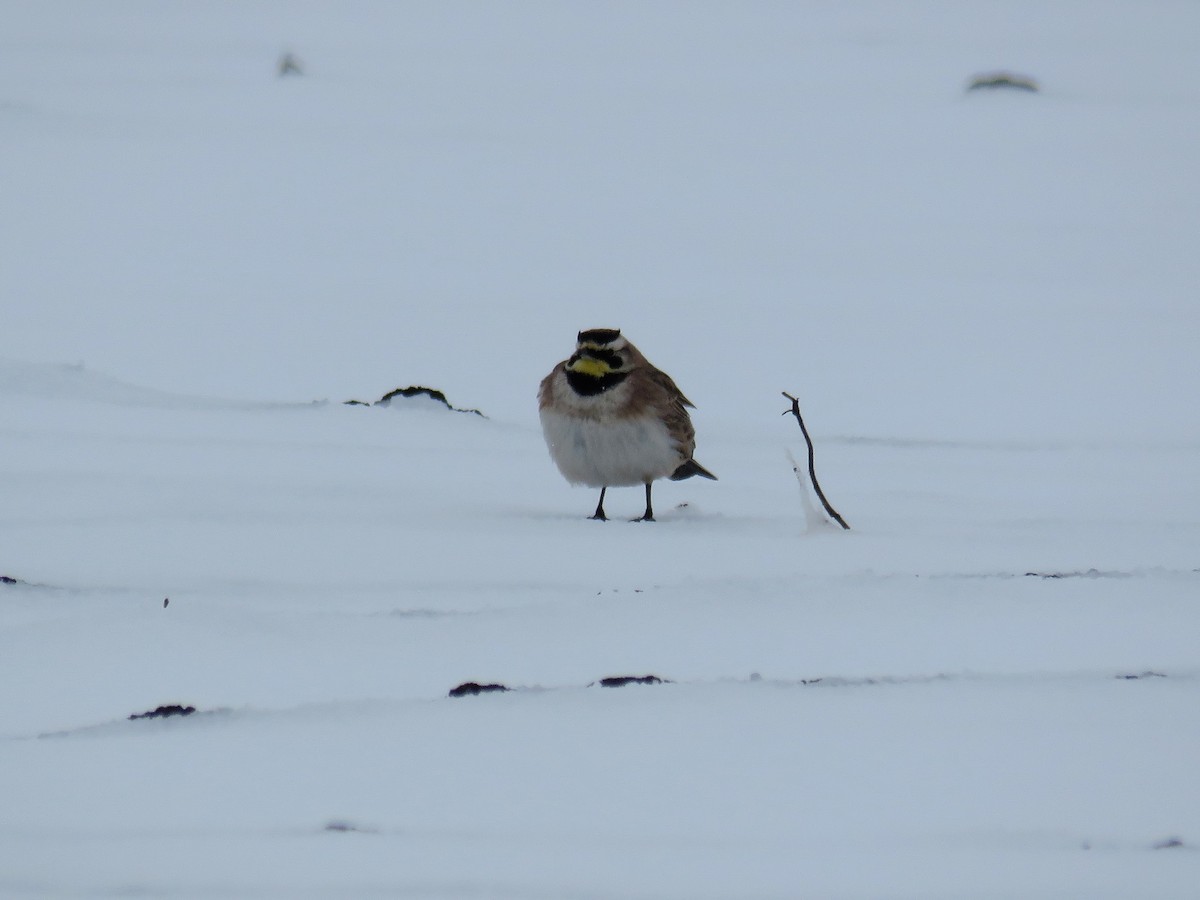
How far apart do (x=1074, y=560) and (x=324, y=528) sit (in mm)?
1682

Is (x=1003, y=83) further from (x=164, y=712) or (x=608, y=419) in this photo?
(x=164, y=712)

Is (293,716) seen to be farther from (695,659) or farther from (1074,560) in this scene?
(1074,560)

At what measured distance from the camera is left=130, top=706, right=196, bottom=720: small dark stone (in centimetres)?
252

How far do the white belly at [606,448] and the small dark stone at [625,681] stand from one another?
7.05ft

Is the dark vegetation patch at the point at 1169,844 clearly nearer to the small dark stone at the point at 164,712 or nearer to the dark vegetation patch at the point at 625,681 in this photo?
the dark vegetation patch at the point at 625,681

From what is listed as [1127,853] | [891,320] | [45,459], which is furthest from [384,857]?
[891,320]

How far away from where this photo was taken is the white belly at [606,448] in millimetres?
4824

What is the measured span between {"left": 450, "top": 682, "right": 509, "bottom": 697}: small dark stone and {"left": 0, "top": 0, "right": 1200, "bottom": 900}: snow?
0.10 feet

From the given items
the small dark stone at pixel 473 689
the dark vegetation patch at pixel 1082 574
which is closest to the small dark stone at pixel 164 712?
the small dark stone at pixel 473 689

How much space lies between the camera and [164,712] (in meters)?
2.53

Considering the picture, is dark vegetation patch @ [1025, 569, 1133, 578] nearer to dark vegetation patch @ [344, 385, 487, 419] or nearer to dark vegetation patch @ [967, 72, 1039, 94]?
dark vegetation patch @ [344, 385, 487, 419]

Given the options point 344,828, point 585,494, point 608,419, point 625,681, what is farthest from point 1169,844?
point 585,494

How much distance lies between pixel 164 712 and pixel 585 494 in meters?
2.79

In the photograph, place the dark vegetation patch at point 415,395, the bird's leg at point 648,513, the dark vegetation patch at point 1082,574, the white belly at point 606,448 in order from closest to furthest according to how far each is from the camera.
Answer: the dark vegetation patch at point 1082,574, the bird's leg at point 648,513, the white belly at point 606,448, the dark vegetation patch at point 415,395
